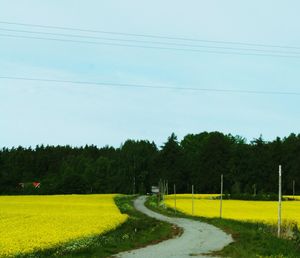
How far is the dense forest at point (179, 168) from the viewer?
131000mm

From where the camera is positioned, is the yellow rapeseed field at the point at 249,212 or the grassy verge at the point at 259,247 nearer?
the grassy verge at the point at 259,247

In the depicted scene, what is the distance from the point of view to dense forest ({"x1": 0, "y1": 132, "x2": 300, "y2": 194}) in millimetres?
131000

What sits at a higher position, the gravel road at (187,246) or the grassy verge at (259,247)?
the grassy verge at (259,247)

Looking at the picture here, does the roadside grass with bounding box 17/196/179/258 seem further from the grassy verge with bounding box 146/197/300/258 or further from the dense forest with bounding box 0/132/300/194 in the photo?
the dense forest with bounding box 0/132/300/194

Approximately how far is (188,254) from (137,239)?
25.4 feet

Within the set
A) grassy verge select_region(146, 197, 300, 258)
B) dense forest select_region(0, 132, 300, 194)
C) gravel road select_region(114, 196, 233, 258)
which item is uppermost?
dense forest select_region(0, 132, 300, 194)

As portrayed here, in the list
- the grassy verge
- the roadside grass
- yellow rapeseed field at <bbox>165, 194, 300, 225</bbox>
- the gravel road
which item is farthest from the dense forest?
the grassy verge

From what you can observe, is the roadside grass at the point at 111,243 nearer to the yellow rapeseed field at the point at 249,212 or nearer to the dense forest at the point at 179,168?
the yellow rapeseed field at the point at 249,212

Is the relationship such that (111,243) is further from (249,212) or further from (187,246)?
(249,212)

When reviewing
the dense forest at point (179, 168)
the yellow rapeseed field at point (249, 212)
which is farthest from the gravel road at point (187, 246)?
the dense forest at point (179, 168)

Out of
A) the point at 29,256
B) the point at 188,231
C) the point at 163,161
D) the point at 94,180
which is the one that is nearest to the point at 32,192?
the point at 94,180

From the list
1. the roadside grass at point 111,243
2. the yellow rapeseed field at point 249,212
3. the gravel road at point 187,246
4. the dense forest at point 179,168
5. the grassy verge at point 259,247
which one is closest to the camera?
the grassy verge at point 259,247

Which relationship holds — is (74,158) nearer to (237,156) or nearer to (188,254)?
(237,156)

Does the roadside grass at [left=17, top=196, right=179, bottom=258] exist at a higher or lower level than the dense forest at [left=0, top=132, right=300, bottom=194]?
lower
